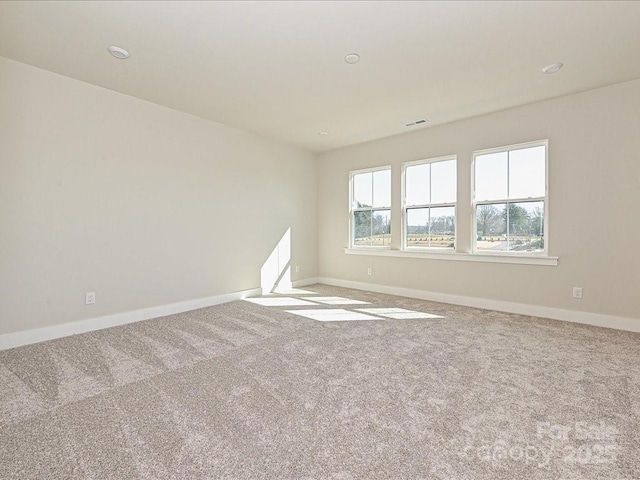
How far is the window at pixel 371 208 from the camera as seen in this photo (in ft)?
18.2

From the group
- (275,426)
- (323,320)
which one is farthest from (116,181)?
(275,426)

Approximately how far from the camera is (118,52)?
9.19 ft

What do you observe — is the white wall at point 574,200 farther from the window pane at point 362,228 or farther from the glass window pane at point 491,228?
the window pane at point 362,228

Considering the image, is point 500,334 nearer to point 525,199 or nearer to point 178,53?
point 525,199

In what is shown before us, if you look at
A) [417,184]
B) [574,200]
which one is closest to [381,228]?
[417,184]

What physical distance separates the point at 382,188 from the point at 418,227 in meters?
0.99

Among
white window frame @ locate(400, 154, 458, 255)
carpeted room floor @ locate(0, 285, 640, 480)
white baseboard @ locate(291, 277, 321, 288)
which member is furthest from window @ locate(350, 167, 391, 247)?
carpeted room floor @ locate(0, 285, 640, 480)

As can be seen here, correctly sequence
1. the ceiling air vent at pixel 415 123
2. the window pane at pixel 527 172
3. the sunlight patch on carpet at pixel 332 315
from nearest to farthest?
the sunlight patch on carpet at pixel 332 315
the window pane at pixel 527 172
the ceiling air vent at pixel 415 123

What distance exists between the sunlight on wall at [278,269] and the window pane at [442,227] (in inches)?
100

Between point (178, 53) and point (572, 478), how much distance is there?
392 cm

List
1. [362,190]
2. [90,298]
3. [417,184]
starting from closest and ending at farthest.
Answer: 1. [90,298]
2. [417,184]
3. [362,190]

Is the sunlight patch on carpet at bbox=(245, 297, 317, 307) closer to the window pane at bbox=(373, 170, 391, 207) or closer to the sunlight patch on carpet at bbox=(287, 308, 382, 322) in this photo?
the sunlight patch on carpet at bbox=(287, 308, 382, 322)

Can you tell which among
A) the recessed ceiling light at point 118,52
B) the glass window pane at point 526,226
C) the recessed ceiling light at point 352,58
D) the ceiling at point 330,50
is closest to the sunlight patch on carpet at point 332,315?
the glass window pane at point 526,226

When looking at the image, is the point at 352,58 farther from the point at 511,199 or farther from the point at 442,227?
the point at 442,227
